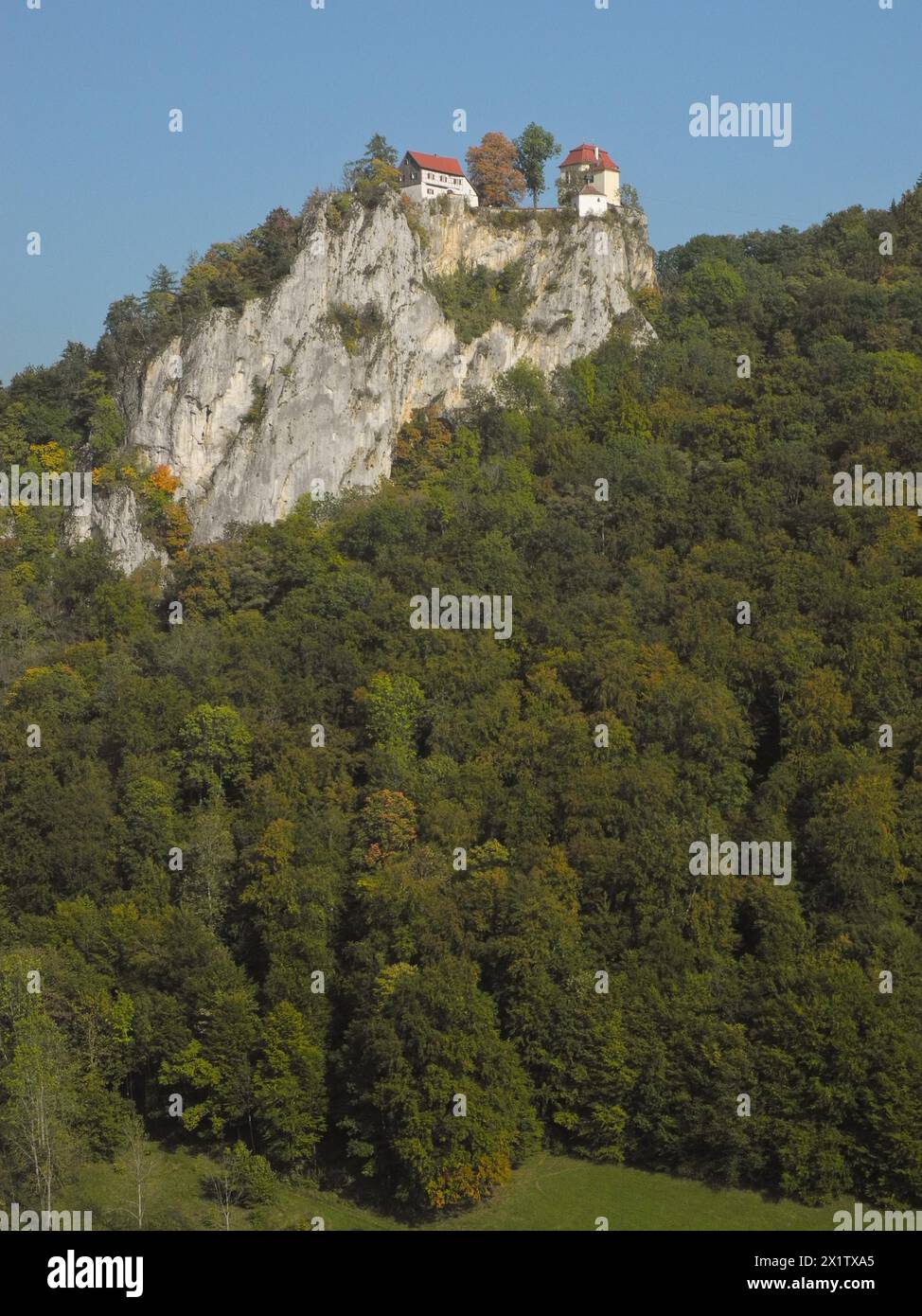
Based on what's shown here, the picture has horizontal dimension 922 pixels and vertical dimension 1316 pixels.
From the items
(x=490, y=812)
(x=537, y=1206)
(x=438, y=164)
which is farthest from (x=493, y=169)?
(x=537, y=1206)

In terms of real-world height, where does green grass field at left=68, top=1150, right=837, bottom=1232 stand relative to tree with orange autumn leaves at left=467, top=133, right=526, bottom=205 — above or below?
below

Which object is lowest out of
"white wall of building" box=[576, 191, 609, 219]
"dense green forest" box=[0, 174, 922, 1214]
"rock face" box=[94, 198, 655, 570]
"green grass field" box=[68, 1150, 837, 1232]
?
"green grass field" box=[68, 1150, 837, 1232]

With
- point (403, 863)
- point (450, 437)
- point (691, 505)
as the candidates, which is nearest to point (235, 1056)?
point (403, 863)

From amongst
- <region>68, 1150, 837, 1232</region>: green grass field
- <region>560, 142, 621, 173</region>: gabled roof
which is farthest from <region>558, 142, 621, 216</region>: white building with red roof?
<region>68, 1150, 837, 1232</region>: green grass field

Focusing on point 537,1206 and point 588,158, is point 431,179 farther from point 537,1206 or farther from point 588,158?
point 537,1206

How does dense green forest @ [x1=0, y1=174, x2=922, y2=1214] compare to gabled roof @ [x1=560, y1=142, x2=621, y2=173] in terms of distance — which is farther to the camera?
gabled roof @ [x1=560, y1=142, x2=621, y2=173]

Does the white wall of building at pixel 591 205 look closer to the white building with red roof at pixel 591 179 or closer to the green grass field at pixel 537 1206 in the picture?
the white building with red roof at pixel 591 179

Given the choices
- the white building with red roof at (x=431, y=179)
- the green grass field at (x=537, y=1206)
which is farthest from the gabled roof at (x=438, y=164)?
the green grass field at (x=537, y=1206)

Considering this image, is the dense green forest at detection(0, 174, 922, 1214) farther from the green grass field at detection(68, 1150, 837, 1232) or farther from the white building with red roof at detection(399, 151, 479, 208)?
the white building with red roof at detection(399, 151, 479, 208)
